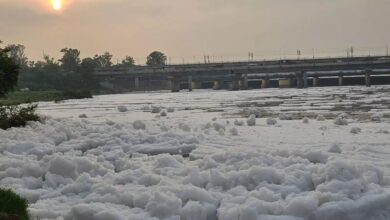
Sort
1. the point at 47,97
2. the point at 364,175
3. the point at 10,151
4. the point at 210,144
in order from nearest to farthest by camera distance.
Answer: the point at 364,175 → the point at 10,151 → the point at 210,144 → the point at 47,97

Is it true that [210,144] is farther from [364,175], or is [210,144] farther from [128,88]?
[128,88]

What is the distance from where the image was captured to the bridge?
120875 mm

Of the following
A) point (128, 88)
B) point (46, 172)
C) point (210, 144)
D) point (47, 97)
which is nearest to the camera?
point (46, 172)

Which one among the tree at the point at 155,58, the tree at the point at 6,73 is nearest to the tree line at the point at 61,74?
the tree at the point at 155,58

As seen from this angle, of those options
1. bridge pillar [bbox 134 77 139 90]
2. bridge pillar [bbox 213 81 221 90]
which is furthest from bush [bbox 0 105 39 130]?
bridge pillar [bbox 213 81 221 90]

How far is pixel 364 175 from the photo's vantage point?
23.2 ft

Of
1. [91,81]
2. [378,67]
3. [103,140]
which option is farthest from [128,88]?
[103,140]

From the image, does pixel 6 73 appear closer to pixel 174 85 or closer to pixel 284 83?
pixel 174 85

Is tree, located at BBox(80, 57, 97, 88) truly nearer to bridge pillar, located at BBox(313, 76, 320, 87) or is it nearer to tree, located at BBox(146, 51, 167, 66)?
tree, located at BBox(146, 51, 167, 66)

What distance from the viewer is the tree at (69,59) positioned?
144 m

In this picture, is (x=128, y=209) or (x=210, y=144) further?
(x=210, y=144)

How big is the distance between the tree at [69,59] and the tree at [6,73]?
128606 mm

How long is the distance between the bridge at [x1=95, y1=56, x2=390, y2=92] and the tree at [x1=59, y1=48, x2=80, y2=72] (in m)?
15.3

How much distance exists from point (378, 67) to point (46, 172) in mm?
121239
